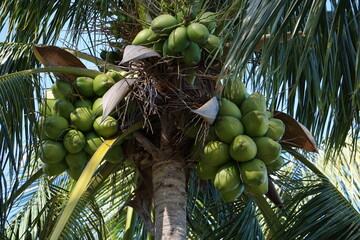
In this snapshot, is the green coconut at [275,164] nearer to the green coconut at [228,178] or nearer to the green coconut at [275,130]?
the green coconut at [275,130]

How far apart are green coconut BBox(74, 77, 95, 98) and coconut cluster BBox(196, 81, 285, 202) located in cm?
73

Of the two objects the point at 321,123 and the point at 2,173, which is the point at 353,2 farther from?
the point at 2,173

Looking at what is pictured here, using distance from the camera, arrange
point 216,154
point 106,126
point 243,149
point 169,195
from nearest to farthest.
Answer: point 243,149, point 216,154, point 106,126, point 169,195

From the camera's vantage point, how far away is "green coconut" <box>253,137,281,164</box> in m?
3.54

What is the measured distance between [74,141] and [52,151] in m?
0.13

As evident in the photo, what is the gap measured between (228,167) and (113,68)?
0.95 metres

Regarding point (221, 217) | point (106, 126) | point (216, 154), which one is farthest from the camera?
point (221, 217)

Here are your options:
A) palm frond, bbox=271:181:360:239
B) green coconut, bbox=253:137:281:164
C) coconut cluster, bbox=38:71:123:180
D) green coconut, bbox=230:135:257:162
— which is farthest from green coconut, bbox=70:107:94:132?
palm frond, bbox=271:181:360:239

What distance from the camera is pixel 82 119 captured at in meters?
3.63

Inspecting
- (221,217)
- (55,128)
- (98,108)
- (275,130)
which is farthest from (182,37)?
(221,217)

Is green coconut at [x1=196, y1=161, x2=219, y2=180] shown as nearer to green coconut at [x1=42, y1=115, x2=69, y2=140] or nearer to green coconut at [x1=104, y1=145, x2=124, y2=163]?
green coconut at [x1=104, y1=145, x2=124, y2=163]

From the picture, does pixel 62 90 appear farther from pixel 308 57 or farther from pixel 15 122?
pixel 308 57

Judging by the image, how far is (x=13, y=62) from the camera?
192 inches

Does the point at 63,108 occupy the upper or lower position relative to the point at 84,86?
lower
